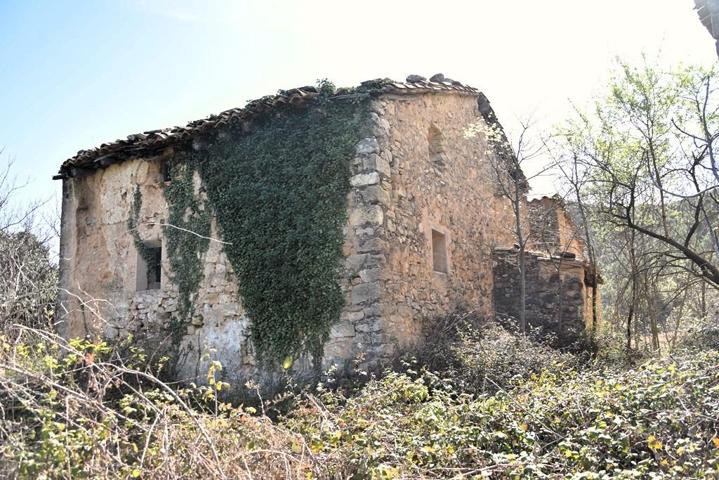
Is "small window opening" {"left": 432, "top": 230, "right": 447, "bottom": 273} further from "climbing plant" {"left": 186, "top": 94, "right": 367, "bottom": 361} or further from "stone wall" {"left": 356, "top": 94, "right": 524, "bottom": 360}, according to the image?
"climbing plant" {"left": 186, "top": 94, "right": 367, "bottom": 361}

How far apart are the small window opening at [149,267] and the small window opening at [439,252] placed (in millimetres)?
4255

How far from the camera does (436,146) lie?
10750mm

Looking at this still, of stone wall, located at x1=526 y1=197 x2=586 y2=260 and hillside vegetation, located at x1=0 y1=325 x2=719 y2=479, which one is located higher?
stone wall, located at x1=526 y1=197 x2=586 y2=260

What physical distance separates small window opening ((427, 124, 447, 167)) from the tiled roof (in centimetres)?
71

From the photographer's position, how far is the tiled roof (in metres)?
8.70

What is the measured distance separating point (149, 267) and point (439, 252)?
14.9 feet

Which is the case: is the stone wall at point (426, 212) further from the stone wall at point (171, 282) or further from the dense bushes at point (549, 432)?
the dense bushes at point (549, 432)

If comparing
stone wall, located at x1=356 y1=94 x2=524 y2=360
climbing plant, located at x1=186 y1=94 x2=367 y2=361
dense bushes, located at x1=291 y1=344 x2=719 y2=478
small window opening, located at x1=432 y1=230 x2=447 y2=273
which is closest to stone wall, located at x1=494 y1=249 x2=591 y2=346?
stone wall, located at x1=356 y1=94 x2=524 y2=360

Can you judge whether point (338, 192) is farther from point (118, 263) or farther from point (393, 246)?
point (118, 263)

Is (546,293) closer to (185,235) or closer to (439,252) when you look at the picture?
(439,252)

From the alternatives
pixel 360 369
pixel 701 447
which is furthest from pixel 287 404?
pixel 701 447

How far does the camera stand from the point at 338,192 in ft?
27.6

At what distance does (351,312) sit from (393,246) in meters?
1.04

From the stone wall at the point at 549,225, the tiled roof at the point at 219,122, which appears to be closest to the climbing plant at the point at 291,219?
the tiled roof at the point at 219,122
